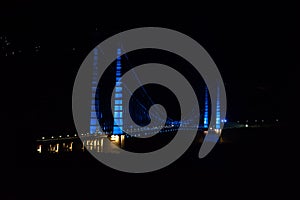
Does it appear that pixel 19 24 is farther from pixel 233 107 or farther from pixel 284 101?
pixel 233 107

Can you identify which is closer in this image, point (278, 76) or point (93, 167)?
point (93, 167)

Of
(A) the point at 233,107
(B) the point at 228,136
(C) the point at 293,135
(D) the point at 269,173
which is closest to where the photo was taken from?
(D) the point at 269,173

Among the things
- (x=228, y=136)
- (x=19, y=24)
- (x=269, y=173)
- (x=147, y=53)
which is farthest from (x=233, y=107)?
(x=19, y=24)

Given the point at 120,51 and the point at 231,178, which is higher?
the point at 120,51

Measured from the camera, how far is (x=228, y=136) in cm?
1451

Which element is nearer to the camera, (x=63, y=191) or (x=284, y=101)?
(x=63, y=191)

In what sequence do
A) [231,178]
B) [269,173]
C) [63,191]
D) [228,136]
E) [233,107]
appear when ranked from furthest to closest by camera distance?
[233,107] → [228,136] → [269,173] → [231,178] → [63,191]

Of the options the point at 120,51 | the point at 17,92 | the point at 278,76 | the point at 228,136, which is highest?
the point at 120,51

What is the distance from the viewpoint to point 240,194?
3895mm

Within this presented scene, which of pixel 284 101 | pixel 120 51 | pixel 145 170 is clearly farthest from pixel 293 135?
pixel 145 170

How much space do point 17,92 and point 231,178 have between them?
3.78 meters

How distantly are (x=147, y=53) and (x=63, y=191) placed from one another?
26.2ft

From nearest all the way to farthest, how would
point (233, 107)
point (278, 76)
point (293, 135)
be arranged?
point (278, 76)
point (293, 135)
point (233, 107)

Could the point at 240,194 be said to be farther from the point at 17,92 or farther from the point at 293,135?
the point at 293,135
